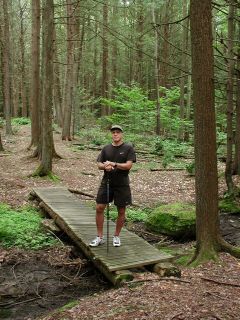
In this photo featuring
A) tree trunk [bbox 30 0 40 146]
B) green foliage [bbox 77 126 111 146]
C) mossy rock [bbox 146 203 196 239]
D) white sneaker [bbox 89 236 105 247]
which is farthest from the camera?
green foliage [bbox 77 126 111 146]

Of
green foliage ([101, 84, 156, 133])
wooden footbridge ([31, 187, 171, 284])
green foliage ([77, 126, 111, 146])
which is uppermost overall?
green foliage ([101, 84, 156, 133])

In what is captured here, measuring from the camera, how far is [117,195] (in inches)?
286

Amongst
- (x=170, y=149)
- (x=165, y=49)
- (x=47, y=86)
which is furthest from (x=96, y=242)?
(x=165, y=49)

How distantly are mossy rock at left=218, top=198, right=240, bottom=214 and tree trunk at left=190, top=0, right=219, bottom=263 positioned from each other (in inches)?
183

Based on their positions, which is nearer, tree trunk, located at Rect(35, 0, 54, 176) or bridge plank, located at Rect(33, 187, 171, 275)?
bridge plank, located at Rect(33, 187, 171, 275)

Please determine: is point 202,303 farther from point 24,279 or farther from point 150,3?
point 150,3

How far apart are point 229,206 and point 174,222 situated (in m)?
2.97

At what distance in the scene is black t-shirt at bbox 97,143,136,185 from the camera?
23.6ft

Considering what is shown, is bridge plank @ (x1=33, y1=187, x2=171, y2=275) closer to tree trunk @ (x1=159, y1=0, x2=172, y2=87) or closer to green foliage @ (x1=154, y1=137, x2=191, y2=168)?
green foliage @ (x1=154, y1=137, x2=191, y2=168)

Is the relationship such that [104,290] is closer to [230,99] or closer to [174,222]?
[174,222]

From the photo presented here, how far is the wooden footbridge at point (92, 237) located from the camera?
6.77m

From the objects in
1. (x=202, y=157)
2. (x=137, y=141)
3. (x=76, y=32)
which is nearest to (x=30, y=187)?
(x=202, y=157)

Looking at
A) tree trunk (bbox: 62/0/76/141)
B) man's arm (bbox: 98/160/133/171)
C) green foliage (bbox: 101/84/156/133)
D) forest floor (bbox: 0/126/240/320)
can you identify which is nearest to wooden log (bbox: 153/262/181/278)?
forest floor (bbox: 0/126/240/320)

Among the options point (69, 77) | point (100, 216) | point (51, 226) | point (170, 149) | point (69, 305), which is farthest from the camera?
point (69, 77)
